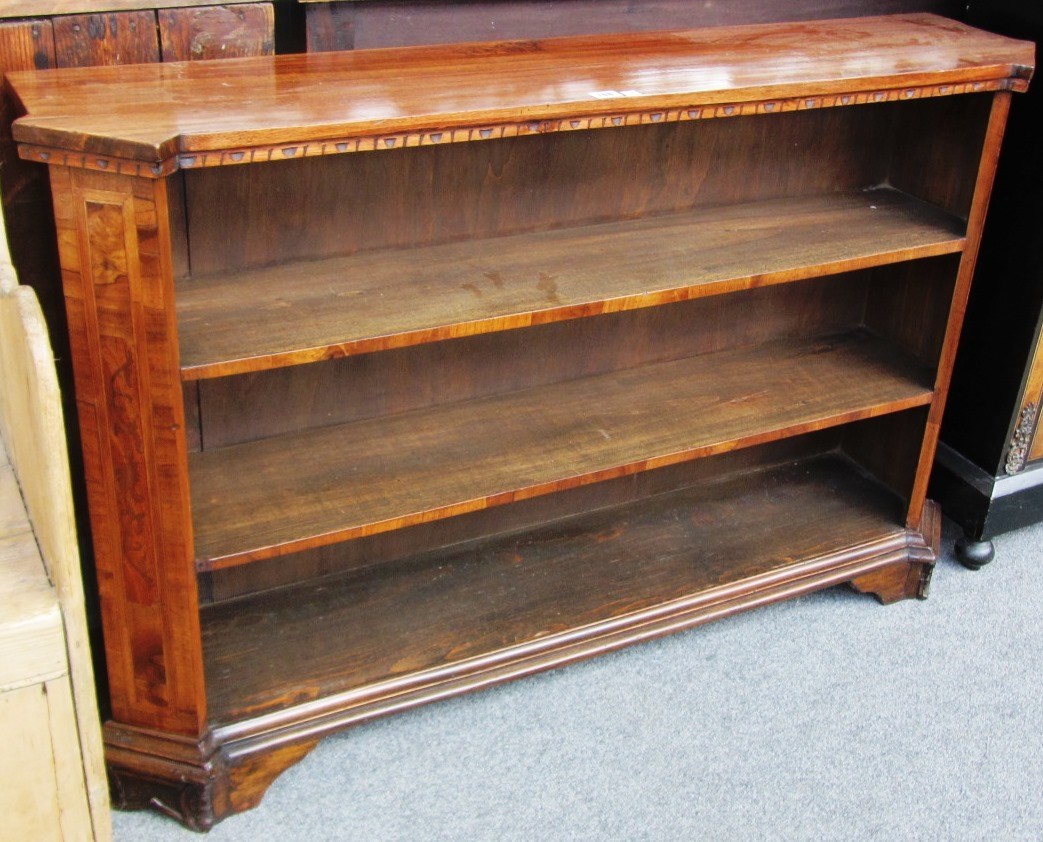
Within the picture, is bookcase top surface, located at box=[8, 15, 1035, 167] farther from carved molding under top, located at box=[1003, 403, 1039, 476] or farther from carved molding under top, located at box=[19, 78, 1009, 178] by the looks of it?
carved molding under top, located at box=[1003, 403, 1039, 476]

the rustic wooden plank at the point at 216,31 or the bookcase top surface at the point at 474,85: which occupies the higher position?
the rustic wooden plank at the point at 216,31

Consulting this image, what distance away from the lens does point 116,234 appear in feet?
4.43

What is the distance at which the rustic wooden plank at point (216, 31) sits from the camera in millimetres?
1605

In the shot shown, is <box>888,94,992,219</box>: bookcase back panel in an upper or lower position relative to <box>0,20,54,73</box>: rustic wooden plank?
lower

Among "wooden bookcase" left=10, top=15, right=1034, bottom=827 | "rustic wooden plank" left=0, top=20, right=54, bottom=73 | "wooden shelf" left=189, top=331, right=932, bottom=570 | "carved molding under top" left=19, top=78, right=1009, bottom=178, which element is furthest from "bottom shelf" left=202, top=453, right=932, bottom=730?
"rustic wooden plank" left=0, top=20, right=54, bottom=73

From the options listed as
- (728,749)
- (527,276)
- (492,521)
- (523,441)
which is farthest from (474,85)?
(728,749)

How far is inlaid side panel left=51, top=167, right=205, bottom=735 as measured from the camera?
135 centimetres

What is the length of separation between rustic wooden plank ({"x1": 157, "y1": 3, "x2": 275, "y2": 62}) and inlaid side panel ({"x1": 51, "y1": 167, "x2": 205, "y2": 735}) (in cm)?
36

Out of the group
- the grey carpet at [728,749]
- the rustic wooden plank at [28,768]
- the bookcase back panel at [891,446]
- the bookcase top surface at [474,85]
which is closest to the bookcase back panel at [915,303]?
the bookcase back panel at [891,446]

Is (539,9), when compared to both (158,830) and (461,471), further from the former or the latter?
(158,830)

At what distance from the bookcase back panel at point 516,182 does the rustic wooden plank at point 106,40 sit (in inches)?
6.4

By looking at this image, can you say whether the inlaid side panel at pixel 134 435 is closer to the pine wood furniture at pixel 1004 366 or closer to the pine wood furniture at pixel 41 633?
the pine wood furniture at pixel 41 633

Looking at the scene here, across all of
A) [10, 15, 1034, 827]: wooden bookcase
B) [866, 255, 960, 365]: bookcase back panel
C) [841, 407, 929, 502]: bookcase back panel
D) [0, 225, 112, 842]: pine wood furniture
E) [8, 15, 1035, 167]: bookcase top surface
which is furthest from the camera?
[841, 407, 929, 502]: bookcase back panel

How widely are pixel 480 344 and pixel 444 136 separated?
0.55 metres
